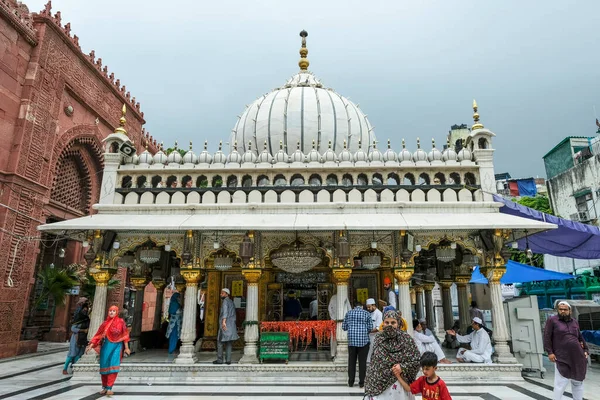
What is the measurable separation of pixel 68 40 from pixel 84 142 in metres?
3.60

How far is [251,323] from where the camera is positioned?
7.79 metres

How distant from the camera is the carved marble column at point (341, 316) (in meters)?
7.41

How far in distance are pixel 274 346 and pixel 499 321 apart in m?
4.45

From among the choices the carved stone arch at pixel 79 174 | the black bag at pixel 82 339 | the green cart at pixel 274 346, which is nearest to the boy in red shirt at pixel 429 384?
the green cart at pixel 274 346

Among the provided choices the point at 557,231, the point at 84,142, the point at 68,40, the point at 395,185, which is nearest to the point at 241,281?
the point at 395,185

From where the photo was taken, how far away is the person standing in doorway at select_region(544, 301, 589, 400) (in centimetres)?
502

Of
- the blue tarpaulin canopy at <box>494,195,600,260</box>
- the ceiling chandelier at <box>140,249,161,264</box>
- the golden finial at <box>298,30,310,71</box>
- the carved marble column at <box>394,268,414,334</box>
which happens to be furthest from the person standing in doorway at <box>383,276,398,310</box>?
the golden finial at <box>298,30,310,71</box>

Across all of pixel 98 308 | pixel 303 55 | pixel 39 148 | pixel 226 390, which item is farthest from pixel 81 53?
pixel 226 390

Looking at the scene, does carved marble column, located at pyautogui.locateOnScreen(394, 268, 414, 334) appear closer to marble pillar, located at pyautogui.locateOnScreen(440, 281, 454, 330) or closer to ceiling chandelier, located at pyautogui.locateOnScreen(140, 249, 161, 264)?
marble pillar, located at pyautogui.locateOnScreen(440, 281, 454, 330)

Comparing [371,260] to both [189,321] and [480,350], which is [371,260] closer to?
[480,350]

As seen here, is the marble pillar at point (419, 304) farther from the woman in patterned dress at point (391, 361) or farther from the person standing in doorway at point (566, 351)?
the woman in patterned dress at point (391, 361)

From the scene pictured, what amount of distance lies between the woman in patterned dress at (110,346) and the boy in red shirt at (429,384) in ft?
15.7

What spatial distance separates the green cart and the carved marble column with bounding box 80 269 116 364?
10.6ft

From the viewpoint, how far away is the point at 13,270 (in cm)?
1077
